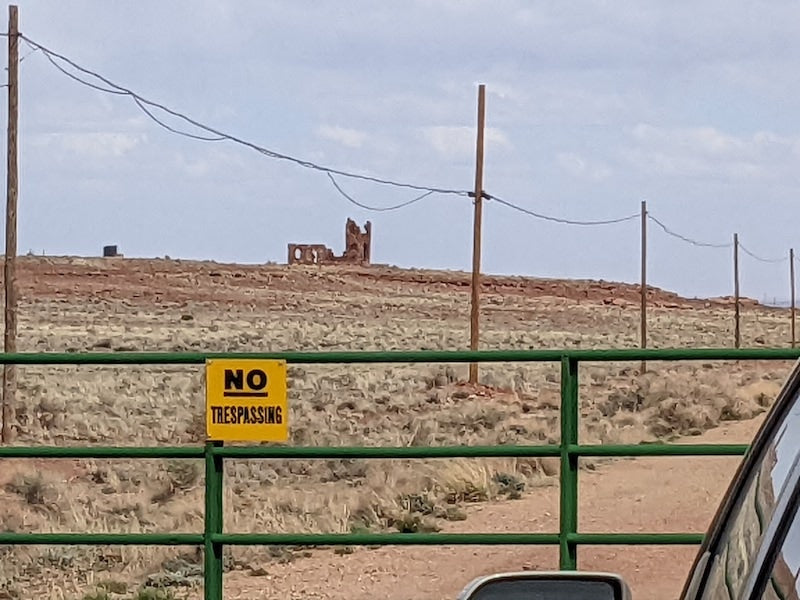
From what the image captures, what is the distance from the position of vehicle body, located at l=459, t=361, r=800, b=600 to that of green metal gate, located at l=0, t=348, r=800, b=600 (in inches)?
150

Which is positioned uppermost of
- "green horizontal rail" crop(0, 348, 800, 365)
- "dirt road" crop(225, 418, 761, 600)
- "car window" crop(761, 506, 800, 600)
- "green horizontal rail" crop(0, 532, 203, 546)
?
"green horizontal rail" crop(0, 348, 800, 365)

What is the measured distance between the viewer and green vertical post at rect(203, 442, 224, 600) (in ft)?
21.0

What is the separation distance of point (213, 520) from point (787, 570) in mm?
5223

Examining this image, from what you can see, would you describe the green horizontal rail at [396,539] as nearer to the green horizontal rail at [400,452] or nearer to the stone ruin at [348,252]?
the green horizontal rail at [400,452]

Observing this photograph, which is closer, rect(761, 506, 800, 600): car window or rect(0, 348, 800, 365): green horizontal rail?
rect(761, 506, 800, 600): car window

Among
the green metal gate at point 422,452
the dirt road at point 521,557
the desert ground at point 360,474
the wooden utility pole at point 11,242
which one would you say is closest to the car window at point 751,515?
the green metal gate at point 422,452

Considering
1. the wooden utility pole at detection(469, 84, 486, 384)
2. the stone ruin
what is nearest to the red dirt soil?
the stone ruin

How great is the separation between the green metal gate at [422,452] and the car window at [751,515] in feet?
13.2

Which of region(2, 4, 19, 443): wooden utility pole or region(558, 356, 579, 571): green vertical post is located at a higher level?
region(2, 4, 19, 443): wooden utility pole

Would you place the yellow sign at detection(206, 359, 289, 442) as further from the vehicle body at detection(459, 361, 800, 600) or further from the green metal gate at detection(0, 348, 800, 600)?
the vehicle body at detection(459, 361, 800, 600)

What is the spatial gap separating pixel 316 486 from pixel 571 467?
7351 mm

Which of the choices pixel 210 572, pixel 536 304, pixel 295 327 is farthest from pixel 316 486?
pixel 536 304

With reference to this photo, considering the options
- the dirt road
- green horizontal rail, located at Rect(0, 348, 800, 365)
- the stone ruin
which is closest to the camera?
green horizontal rail, located at Rect(0, 348, 800, 365)

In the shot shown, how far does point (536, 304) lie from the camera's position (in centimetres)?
7556
